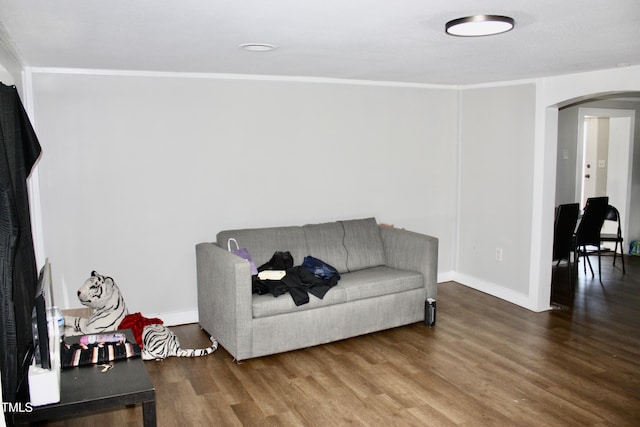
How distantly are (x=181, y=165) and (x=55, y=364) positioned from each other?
98.7 inches

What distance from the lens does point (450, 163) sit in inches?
227

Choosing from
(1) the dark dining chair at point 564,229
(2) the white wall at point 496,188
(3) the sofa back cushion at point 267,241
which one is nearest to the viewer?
(3) the sofa back cushion at point 267,241

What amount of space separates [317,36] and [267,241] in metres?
2.08

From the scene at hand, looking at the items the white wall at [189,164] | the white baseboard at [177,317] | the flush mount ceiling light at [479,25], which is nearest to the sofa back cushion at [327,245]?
the white wall at [189,164]

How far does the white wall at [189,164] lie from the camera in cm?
412

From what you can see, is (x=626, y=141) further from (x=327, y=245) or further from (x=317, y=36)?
(x=317, y=36)

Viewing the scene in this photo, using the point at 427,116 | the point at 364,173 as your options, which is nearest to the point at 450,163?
the point at 427,116

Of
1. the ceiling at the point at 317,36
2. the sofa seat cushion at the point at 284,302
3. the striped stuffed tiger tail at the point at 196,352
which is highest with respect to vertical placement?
the ceiling at the point at 317,36

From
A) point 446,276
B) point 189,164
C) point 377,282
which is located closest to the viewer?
point 377,282

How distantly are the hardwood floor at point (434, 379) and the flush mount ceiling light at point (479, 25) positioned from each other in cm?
212

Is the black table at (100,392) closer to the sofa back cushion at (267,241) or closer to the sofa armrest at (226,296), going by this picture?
the sofa armrest at (226,296)

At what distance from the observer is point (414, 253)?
15.3 ft

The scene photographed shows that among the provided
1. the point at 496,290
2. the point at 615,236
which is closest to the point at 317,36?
the point at 496,290

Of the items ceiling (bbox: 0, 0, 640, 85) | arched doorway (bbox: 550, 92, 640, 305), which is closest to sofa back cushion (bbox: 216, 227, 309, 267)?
ceiling (bbox: 0, 0, 640, 85)
